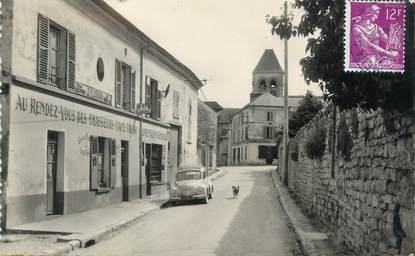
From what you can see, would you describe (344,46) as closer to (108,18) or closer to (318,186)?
(318,186)

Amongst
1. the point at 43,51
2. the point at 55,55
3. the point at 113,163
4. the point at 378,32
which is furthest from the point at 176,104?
the point at 378,32

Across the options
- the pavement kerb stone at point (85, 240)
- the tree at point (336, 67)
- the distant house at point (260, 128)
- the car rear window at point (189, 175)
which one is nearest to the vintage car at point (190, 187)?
the car rear window at point (189, 175)

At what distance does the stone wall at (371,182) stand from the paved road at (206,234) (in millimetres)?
1497

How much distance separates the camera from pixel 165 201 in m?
22.5

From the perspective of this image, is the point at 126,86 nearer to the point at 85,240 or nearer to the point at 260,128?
the point at 85,240

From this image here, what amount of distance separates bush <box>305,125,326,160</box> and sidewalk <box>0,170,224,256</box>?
17.6ft

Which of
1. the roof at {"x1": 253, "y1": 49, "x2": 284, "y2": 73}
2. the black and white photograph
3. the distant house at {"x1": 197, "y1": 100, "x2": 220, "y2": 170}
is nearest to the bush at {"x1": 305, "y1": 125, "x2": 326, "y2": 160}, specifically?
the black and white photograph

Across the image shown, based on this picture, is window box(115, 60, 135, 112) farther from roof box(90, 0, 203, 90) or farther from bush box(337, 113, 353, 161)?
bush box(337, 113, 353, 161)

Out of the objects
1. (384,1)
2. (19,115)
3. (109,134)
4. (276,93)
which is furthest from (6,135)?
(276,93)

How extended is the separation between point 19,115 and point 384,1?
9425mm

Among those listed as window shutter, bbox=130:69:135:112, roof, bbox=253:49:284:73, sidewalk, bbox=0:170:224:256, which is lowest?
sidewalk, bbox=0:170:224:256

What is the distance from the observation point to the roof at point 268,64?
93.1 metres

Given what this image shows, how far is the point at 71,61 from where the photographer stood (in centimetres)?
1662

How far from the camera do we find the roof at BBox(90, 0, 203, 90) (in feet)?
62.5
